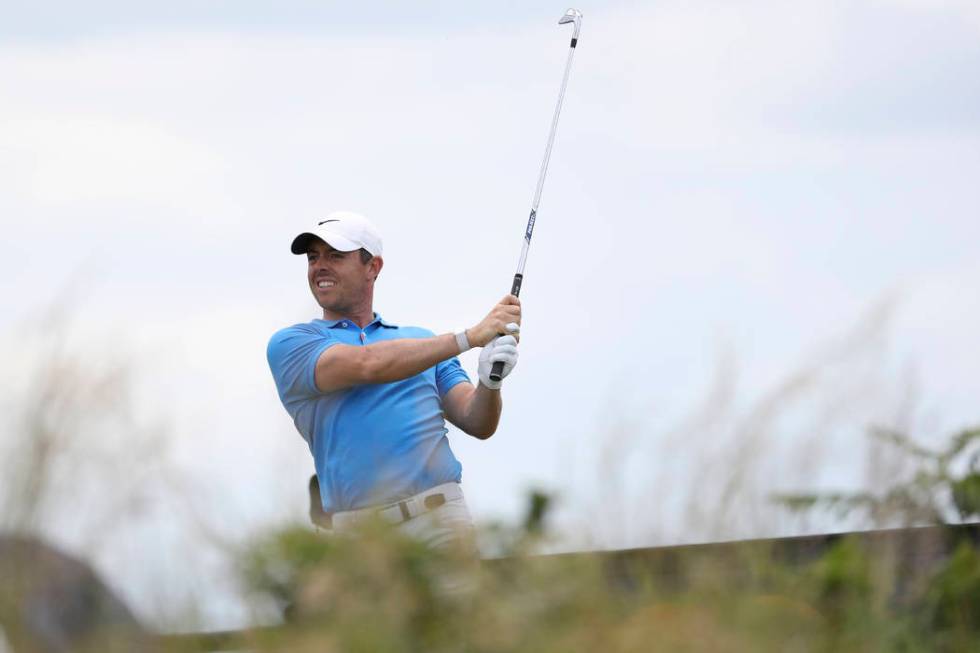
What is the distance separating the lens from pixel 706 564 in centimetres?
356

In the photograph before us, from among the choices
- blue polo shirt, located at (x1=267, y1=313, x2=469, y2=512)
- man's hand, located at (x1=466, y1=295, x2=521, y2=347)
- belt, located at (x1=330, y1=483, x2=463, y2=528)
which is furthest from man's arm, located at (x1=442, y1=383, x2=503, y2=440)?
belt, located at (x1=330, y1=483, x2=463, y2=528)

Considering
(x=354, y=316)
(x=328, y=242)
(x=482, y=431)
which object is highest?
(x=328, y=242)

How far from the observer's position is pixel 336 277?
20.8ft

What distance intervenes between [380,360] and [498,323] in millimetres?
471

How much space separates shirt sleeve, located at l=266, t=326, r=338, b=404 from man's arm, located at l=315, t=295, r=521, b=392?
0.17 feet

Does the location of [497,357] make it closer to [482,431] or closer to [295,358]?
[482,431]

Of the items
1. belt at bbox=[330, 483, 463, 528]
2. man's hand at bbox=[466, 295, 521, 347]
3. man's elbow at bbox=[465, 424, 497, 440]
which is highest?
man's hand at bbox=[466, 295, 521, 347]

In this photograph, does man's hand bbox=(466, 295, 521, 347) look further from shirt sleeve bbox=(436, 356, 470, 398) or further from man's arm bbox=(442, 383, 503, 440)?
shirt sleeve bbox=(436, 356, 470, 398)

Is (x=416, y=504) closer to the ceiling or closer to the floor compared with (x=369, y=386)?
closer to the floor

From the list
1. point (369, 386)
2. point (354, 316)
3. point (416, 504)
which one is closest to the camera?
A: point (416, 504)

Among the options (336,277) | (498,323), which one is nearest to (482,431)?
(498,323)

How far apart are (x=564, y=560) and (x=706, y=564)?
0.32 m

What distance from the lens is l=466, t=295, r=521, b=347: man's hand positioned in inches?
237

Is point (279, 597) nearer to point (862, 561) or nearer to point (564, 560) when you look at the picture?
point (564, 560)
